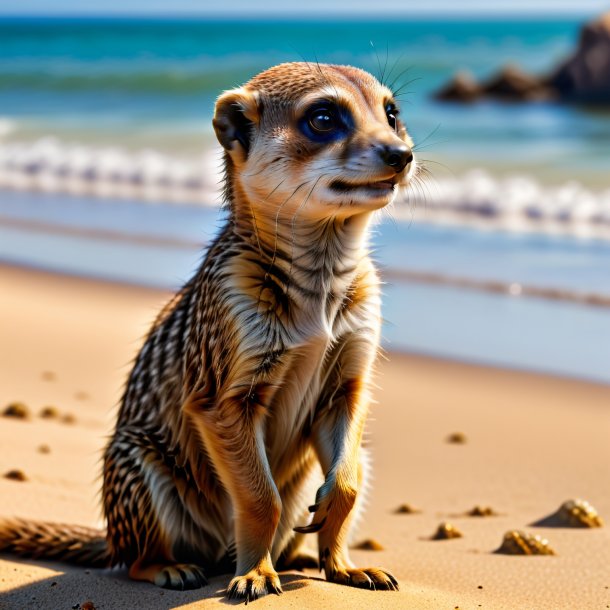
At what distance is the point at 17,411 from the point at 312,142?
11.3 feet

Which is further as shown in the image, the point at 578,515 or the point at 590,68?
the point at 590,68

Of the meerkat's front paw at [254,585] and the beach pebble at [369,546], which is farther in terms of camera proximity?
the beach pebble at [369,546]

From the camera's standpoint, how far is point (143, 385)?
16.1ft

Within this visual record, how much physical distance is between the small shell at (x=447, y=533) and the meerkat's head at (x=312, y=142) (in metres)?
1.93

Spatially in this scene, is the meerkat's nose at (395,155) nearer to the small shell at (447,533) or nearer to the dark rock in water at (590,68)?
the small shell at (447,533)

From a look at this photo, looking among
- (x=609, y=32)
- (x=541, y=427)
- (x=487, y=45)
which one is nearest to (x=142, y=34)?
(x=487, y=45)

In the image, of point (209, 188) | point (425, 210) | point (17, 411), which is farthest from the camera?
point (209, 188)

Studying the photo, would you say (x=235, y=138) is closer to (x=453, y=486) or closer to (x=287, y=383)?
(x=287, y=383)

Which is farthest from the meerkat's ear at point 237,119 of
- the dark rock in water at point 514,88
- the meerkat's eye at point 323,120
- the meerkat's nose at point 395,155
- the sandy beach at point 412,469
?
A: the dark rock in water at point 514,88

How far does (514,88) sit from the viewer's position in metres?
35.3

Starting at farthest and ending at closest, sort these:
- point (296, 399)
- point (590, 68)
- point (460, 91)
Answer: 1. point (590, 68)
2. point (460, 91)
3. point (296, 399)

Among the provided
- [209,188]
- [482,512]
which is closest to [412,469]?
[482,512]

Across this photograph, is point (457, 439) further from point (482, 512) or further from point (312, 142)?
point (312, 142)

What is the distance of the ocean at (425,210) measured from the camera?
9.31 meters
